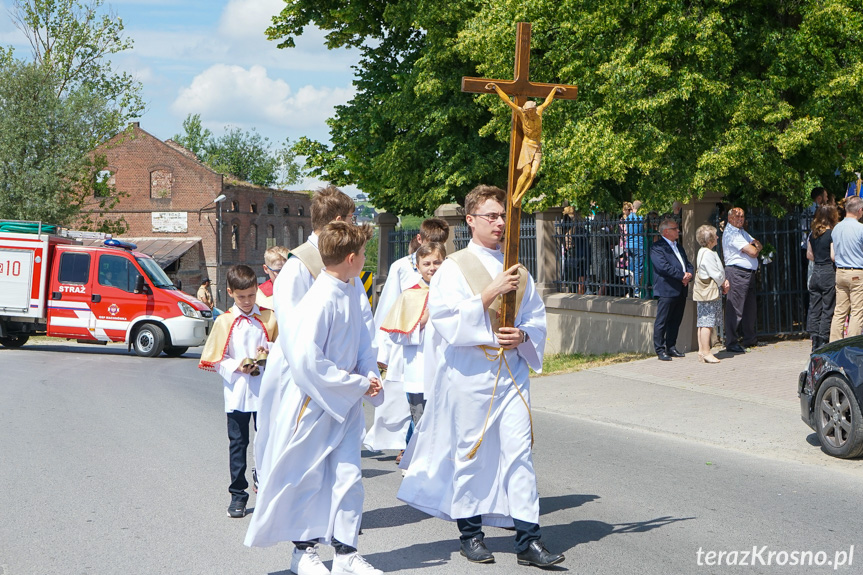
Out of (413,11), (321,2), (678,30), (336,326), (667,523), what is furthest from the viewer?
(321,2)

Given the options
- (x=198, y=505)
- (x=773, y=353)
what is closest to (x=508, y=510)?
(x=198, y=505)

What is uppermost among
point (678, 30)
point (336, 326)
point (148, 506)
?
point (678, 30)

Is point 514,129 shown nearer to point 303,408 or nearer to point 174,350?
point 303,408

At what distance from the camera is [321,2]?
25.5 meters

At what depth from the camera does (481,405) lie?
206 inches

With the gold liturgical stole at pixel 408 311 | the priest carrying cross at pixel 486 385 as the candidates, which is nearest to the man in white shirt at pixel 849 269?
the gold liturgical stole at pixel 408 311

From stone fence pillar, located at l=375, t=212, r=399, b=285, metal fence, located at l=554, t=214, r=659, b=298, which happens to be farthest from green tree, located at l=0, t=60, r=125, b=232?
metal fence, located at l=554, t=214, r=659, b=298

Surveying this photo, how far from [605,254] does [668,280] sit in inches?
102

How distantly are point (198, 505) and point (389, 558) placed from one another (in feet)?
6.33

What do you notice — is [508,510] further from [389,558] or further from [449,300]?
[449,300]

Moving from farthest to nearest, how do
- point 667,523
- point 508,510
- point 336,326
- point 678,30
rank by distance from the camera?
point 678,30, point 667,523, point 508,510, point 336,326

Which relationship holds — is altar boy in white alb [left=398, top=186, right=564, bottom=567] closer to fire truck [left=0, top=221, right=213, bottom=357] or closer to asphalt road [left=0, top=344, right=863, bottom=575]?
asphalt road [left=0, top=344, right=863, bottom=575]

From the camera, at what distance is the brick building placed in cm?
5359

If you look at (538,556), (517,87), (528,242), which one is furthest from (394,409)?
(528,242)
